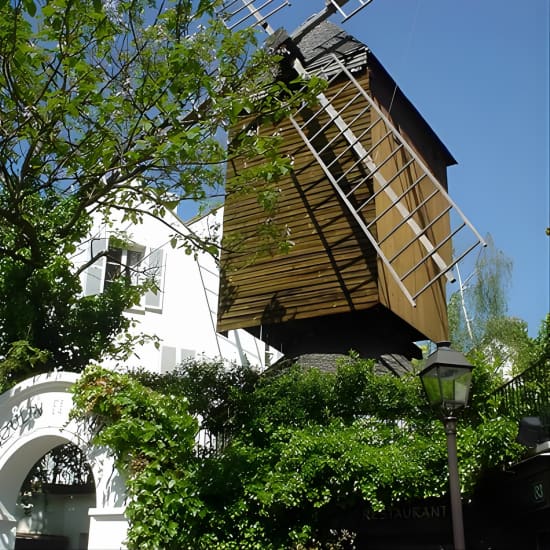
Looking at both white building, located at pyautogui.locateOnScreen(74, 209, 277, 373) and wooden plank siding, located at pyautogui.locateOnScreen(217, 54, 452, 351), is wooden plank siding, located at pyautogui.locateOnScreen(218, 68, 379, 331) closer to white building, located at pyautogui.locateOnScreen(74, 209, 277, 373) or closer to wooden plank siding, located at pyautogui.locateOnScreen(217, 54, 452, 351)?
wooden plank siding, located at pyautogui.locateOnScreen(217, 54, 452, 351)

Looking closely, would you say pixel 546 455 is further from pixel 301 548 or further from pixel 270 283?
pixel 270 283

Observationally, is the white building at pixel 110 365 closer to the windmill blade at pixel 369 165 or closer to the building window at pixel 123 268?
the building window at pixel 123 268

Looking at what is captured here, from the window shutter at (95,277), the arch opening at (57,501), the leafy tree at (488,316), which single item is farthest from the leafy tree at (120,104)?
the leafy tree at (488,316)

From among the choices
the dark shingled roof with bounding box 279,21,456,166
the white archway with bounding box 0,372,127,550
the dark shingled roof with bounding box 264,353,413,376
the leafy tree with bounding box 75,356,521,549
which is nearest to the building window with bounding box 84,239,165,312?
the dark shingled roof with bounding box 264,353,413,376

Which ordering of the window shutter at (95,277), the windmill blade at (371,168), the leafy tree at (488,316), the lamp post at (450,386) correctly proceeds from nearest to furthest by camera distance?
the lamp post at (450,386)
the windmill blade at (371,168)
the window shutter at (95,277)
the leafy tree at (488,316)

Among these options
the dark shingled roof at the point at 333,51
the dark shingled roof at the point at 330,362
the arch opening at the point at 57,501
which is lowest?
the arch opening at the point at 57,501

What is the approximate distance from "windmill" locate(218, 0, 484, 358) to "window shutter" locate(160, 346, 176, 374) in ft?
11.4

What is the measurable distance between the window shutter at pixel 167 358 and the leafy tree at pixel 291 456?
21.8 ft

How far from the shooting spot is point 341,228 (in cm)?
1272

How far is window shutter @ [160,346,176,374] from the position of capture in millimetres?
16594

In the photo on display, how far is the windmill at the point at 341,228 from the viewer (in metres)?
12.4

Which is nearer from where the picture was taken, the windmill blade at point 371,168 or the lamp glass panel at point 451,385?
the lamp glass panel at point 451,385

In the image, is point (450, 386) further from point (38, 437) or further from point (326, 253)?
point (326, 253)

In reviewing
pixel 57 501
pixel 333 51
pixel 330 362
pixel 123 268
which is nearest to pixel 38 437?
pixel 57 501
